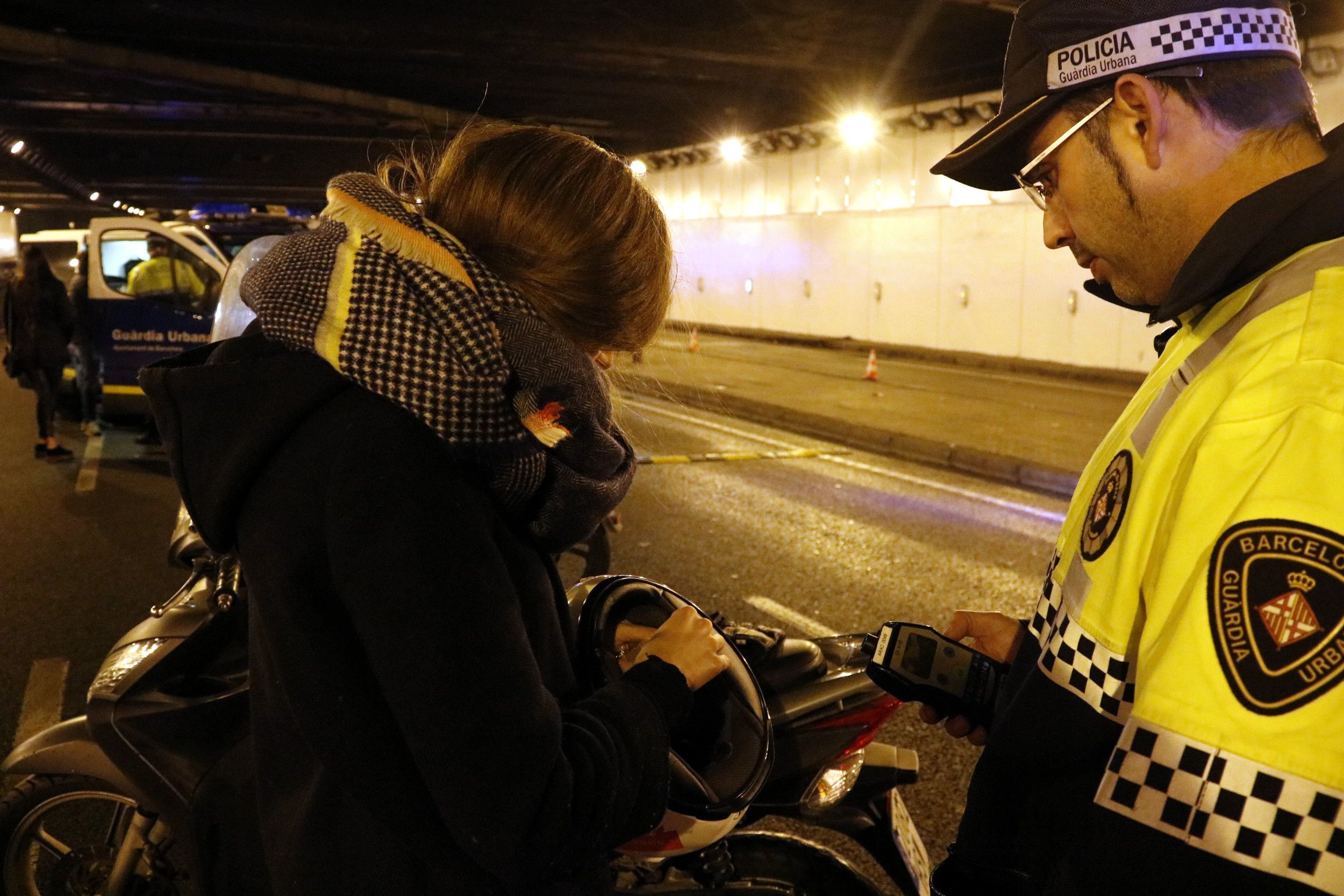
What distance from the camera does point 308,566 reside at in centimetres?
119

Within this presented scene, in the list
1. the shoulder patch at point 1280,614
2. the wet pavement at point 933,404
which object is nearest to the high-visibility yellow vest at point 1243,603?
the shoulder patch at point 1280,614

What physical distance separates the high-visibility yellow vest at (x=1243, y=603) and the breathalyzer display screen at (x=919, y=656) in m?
0.61

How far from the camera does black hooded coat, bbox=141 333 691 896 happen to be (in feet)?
3.78

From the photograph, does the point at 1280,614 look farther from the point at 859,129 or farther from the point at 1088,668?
the point at 859,129

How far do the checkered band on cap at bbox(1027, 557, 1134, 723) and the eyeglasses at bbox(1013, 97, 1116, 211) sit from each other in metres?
0.61

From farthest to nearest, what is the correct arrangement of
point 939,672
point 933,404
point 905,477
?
1. point 933,404
2. point 905,477
3. point 939,672

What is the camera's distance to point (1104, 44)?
1.36 metres

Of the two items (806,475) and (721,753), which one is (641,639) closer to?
(721,753)

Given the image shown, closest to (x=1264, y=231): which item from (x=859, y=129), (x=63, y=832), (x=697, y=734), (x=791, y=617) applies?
(x=697, y=734)

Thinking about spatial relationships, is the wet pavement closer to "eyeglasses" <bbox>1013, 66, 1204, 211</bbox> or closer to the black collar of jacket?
"eyeglasses" <bbox>1013, 66, 1204, 211</bbox>

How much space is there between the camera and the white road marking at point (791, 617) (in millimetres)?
5277

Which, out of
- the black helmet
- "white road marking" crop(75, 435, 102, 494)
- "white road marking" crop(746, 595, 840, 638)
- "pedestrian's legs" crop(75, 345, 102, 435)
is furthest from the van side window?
the black helmet

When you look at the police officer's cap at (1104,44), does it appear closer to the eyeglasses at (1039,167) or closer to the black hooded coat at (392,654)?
the eyeglasses at (1039,167)

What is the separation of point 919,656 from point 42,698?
4299 mm
